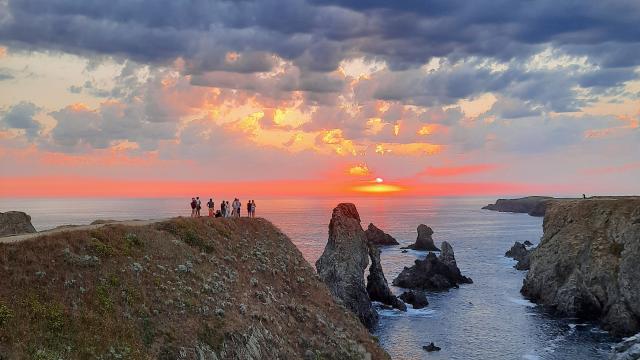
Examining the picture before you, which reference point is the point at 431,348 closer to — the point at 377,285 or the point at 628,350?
the point at 628,350

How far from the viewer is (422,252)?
157m

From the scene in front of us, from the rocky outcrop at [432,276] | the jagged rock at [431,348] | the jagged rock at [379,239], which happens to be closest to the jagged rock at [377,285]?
the rocky outcrop at [432,276]

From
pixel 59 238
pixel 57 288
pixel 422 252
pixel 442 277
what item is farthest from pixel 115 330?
pixel 422 252

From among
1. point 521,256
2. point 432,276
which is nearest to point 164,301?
point 432,276

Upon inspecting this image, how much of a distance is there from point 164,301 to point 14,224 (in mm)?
37815

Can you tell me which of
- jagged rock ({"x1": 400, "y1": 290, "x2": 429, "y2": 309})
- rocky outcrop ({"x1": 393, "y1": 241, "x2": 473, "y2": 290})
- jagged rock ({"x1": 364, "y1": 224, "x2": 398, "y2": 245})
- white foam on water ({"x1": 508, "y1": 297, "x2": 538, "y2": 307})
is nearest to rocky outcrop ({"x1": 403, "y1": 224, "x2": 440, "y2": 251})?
jagged rock ({"x1": 364, "y1": 224, "x2": 398, "y2": 245})

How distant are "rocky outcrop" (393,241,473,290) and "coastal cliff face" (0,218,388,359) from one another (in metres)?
57.8

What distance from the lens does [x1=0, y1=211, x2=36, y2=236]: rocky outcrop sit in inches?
2198

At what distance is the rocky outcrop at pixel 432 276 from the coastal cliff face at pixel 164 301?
5779 centimetres

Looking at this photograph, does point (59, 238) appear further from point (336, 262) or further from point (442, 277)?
point (442, 277)

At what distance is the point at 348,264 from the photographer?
77.9 meters

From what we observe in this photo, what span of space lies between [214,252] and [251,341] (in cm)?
1129

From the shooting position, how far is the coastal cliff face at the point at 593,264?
69125 mm

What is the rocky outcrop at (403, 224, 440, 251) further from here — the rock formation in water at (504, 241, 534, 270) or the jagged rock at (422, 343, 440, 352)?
the jagged rock at (422, 343, 440, 352)
